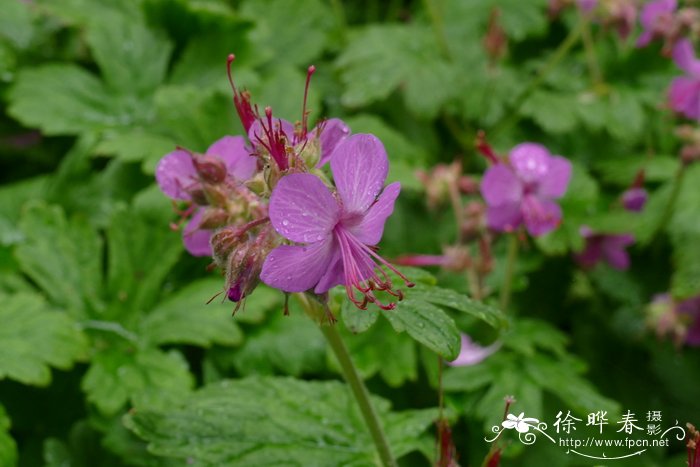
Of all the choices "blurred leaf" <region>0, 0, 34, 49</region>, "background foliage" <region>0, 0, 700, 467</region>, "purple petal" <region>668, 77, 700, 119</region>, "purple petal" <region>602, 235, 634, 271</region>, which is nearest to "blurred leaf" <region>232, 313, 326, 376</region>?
"background foliage" <region>0, 0, 700, 467</region>

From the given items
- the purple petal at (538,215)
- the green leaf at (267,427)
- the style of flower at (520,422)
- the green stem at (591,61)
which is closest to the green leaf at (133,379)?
the green leaf at (267,427)

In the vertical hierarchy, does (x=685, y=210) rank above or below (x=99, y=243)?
above

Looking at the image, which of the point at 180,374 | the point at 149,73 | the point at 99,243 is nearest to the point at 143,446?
the point at 180,374

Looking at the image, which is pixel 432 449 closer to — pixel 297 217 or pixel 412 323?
pixel 412 323

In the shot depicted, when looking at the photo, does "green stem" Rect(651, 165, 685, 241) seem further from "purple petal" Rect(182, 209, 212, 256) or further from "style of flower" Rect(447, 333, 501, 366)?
"purple petal" Rect(182, 209, 212, 256)

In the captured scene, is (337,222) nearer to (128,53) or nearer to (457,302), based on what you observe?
(457,302)

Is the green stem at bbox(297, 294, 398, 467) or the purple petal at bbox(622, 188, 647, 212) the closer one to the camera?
the green stem at bbox(297, 294, 398, 467)
